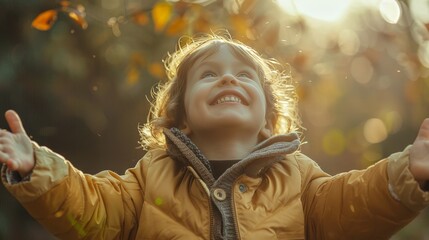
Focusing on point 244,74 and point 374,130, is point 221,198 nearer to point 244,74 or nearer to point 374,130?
point 244,74

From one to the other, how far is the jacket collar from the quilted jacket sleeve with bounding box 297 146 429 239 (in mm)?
149

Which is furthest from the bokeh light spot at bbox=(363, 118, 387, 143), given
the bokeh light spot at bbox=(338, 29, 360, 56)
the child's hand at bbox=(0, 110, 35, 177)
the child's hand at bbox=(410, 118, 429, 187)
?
the child's hand at bbox=(0, 110, 35, 177)

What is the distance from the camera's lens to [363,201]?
264 centimetres

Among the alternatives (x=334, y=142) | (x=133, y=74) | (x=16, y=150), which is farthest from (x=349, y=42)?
(x=16, y=150)

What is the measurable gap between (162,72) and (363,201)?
15.3 feet

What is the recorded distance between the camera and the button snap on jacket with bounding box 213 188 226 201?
2748mm

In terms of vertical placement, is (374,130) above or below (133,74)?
below

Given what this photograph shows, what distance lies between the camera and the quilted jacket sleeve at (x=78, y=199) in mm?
2527

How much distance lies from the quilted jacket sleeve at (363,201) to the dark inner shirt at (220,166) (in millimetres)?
275

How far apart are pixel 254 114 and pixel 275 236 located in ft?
1.73

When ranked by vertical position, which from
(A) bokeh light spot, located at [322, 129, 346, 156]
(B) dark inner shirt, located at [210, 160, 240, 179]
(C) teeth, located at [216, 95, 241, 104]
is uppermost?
(C) teeth, located at [216, 95, 241, 104]

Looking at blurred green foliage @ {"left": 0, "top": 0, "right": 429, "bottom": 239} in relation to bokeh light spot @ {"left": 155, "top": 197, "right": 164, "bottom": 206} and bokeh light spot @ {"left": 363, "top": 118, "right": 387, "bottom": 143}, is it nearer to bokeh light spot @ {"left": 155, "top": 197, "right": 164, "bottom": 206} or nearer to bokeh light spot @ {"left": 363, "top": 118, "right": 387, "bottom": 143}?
bokeh light spot @ {"left": 363, "top": 118, "right": 387, "bottom": 143}

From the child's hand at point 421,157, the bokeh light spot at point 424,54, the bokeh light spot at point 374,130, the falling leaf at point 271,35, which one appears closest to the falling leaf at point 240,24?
the falling leaf at point 271,35

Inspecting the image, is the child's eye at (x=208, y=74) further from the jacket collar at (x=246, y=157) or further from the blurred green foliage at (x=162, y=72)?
the blurred green foliage at (x=162, y=72)
